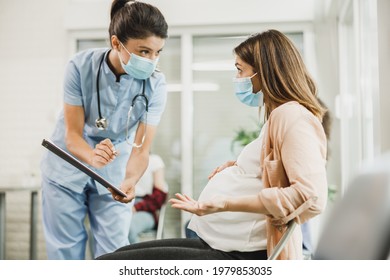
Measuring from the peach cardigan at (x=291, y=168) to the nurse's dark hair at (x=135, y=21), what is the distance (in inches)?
25.2

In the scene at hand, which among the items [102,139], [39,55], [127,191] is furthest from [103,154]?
[39,55]

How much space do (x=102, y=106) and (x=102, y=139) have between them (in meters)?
0.13

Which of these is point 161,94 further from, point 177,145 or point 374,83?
point 374,83

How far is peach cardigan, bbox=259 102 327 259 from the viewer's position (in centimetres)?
124

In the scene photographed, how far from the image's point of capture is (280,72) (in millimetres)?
1421

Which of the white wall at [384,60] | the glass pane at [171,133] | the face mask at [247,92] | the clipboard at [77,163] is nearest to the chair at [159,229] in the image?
the glass pane at [171,133]

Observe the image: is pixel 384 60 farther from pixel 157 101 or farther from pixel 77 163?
pixel 77 163

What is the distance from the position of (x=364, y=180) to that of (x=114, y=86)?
46.9 inches

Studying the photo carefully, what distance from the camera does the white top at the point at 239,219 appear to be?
55.1 inches

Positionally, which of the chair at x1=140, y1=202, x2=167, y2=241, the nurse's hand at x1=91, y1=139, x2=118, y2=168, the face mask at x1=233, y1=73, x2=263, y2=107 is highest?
the face mask at x1=233, y1=73, x2=263, y2=107

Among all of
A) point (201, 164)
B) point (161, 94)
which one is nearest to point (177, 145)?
point (201, 164)

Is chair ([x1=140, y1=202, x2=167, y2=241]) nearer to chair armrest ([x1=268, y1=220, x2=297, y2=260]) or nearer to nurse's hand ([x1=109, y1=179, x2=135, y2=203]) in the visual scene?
nurse's hand ([x1=109, y1=179, x2=135, y2=203])

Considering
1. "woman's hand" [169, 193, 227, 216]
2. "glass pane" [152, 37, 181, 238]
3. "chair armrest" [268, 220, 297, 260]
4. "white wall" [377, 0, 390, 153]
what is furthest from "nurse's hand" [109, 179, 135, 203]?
"white wall" [377, 0, 390, 153]

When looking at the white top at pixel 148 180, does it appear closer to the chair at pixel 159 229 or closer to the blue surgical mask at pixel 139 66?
the chair at pixel 159 229
